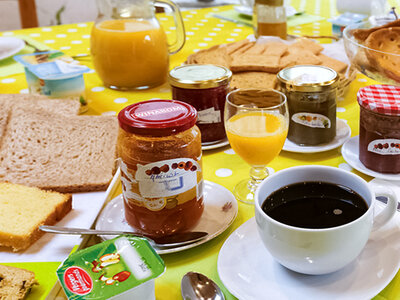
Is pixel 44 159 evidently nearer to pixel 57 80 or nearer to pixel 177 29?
pixel 57 80

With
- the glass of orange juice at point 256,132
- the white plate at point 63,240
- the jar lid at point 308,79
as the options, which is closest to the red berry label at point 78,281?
the white plate at point 63,240

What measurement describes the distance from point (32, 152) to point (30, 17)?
2503 millimetres

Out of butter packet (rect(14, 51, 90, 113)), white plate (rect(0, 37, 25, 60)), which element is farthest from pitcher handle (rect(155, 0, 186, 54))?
white plate (rect(0, 37, 25, 60))

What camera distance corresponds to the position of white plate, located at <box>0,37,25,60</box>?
1583 mm

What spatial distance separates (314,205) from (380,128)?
288 mm

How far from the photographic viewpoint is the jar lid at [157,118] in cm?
68

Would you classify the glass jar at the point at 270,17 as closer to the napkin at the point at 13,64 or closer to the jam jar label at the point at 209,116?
the jam jar label at the point at 209,116

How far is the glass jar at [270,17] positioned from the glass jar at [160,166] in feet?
3.00

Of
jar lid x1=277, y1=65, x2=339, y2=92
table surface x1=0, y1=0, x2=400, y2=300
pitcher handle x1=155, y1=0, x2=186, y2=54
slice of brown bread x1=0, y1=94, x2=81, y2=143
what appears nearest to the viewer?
table surface x1=0, y1=0, x2=400, y2=300

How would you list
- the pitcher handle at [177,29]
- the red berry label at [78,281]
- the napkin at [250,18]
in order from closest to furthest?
the red berry label at [78,281], the pitcher handle at [177,29], the napkin at [250,18]

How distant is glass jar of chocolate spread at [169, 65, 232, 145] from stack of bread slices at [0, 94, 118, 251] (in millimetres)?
186

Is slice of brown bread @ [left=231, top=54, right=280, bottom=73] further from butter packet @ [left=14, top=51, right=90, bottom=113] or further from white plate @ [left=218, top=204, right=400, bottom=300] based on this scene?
white plate @ [left=218, top=204, right=400, bottom=300]

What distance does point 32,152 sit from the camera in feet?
3.26

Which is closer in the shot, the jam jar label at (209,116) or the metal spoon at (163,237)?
the metal spoon at (163,237)
